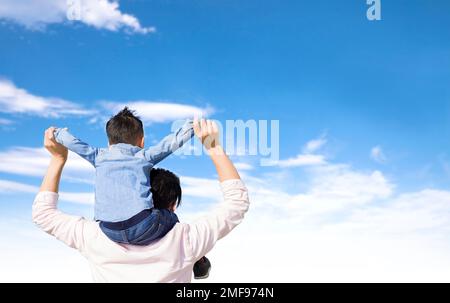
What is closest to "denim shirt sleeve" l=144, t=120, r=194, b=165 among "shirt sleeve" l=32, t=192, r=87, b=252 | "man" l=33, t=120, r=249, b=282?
"man" l=33, t=120, r=249, b=282

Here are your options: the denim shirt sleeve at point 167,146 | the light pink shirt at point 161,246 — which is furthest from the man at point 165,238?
the denim shirt sleeve at point 167,146

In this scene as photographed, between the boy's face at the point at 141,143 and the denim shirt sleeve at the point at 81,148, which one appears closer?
the denim shirt sleeve at the point at 81,148

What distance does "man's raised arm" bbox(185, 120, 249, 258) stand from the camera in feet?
9.49

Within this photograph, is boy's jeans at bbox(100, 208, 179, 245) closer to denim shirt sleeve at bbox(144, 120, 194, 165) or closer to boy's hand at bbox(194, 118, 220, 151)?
denim shirt sleeve at bbox(144, 120, 194, 165)

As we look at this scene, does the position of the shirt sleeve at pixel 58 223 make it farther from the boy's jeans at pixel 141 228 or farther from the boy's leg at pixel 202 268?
the boy's leg at pixel 202 268

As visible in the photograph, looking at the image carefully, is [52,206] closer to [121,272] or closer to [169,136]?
[121,272]

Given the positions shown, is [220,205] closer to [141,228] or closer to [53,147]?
[141,228]

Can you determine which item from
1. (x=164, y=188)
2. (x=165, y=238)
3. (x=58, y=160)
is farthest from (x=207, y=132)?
(x=58, y=160)

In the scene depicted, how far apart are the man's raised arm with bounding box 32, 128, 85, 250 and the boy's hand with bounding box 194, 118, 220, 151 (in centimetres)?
90

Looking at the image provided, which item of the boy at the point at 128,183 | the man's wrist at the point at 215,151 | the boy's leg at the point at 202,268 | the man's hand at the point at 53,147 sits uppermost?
the man's hand at the point at 53,147

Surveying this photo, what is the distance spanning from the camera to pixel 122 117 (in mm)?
3156

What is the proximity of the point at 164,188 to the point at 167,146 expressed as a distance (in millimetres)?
290

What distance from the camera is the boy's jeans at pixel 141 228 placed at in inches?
109

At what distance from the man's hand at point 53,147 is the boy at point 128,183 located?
145 millimetres
